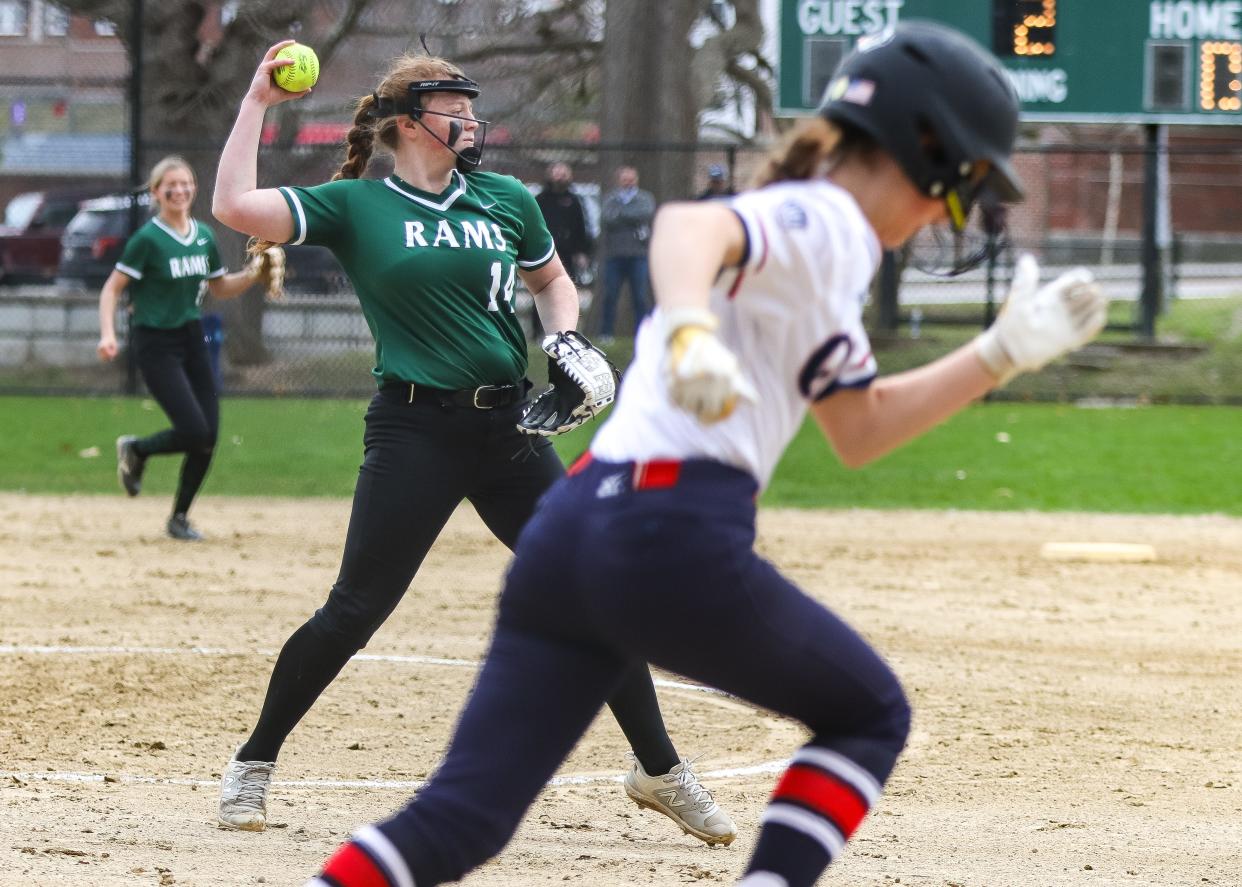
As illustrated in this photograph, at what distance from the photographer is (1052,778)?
574cm

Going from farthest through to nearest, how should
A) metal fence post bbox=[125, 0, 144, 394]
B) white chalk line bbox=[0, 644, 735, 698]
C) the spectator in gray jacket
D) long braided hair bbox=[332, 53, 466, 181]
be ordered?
1. the spectator in gray jacket
2. metal fence post bbox=[125, 0, 144, 394]
3. white chalk line bbox=[0, 644, 735, 698]
4. long braided hair bbox=[332, 53, 466, 181]

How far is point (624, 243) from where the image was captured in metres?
18.7

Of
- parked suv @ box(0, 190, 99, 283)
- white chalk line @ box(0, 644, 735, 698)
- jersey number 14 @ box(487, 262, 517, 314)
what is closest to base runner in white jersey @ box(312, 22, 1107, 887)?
jersey number 14 @ box(487, 262, 517, 314)

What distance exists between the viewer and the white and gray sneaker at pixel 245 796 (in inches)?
194

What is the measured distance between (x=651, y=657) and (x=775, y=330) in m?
0.61

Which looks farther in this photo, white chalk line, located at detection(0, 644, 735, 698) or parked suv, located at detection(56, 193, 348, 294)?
parked suv, located at detection(56, 193, 348, 294)

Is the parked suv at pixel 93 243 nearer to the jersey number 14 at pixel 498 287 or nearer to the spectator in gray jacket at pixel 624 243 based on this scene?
the spectator in gray jacket at pixel 624 243

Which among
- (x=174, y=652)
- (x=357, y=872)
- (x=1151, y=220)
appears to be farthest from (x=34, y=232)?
(x=357, y=872)

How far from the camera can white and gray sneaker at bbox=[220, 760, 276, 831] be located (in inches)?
194

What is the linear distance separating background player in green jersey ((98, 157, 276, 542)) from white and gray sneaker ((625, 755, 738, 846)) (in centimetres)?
591

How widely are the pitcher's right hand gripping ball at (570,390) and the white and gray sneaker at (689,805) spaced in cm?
105

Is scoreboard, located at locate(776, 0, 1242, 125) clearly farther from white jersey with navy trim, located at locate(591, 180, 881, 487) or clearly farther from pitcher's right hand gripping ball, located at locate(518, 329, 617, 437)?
white jersey with navy trim, located at locate(591, 180, 881, 487)

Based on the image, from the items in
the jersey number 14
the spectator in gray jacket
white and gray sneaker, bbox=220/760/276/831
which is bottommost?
white and gray sneaker, bbox=220/760/276/831

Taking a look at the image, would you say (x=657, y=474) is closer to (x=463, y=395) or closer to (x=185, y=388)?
(x=463, y=395)
